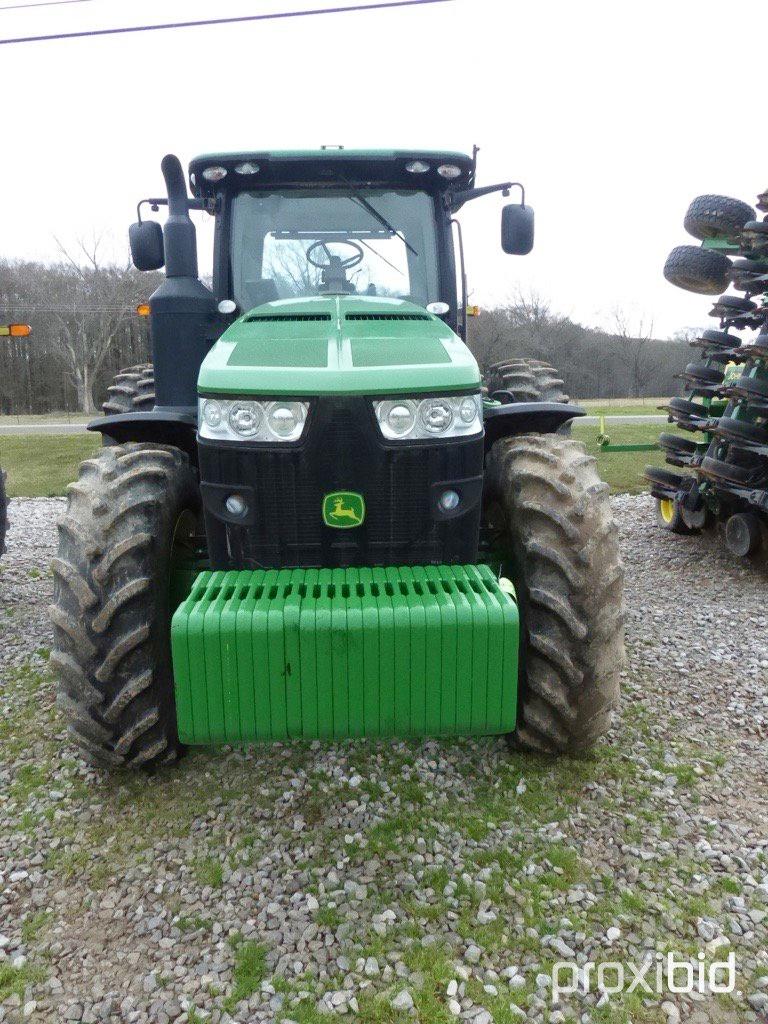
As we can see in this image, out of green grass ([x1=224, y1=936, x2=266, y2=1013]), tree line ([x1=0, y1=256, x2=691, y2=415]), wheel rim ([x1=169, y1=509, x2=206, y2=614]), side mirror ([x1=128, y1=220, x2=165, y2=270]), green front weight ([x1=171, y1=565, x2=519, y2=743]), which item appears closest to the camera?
green grass ([x1=224, y1=936, x2=266, y2=1013])

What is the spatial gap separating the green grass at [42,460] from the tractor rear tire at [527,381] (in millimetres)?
7633

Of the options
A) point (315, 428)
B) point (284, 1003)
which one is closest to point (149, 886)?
point (284, 1003)

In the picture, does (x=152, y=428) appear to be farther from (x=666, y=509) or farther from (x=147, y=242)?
(x=666, y=509)

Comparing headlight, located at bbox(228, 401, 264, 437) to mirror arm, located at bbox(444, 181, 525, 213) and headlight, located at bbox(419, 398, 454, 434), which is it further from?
mirror arm, located at bbox(444, 181, 525, 213)

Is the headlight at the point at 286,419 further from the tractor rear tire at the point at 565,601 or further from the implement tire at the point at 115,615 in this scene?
the tractor rear tire at the point at 565,601

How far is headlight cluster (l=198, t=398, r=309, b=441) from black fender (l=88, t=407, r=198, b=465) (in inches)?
16.8

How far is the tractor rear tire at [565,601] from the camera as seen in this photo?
2705mm

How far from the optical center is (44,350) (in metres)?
33.8

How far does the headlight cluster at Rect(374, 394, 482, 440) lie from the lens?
2.66 m

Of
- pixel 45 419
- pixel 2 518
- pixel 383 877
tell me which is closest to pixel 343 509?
pixel 383 877

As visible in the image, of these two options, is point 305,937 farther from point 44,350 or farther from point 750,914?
point 44,350

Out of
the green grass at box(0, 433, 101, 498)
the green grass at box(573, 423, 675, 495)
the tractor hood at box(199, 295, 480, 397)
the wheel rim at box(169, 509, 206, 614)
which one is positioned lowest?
the green grass at box(573, 423, 675, 495)

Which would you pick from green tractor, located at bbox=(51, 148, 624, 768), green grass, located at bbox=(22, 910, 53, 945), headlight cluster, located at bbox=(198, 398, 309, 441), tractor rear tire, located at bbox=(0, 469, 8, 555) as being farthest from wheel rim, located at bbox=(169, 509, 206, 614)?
tractor rear tire, located at bbox=(0, 469, 8, 555)

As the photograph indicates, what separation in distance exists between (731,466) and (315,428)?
16.1 feet
